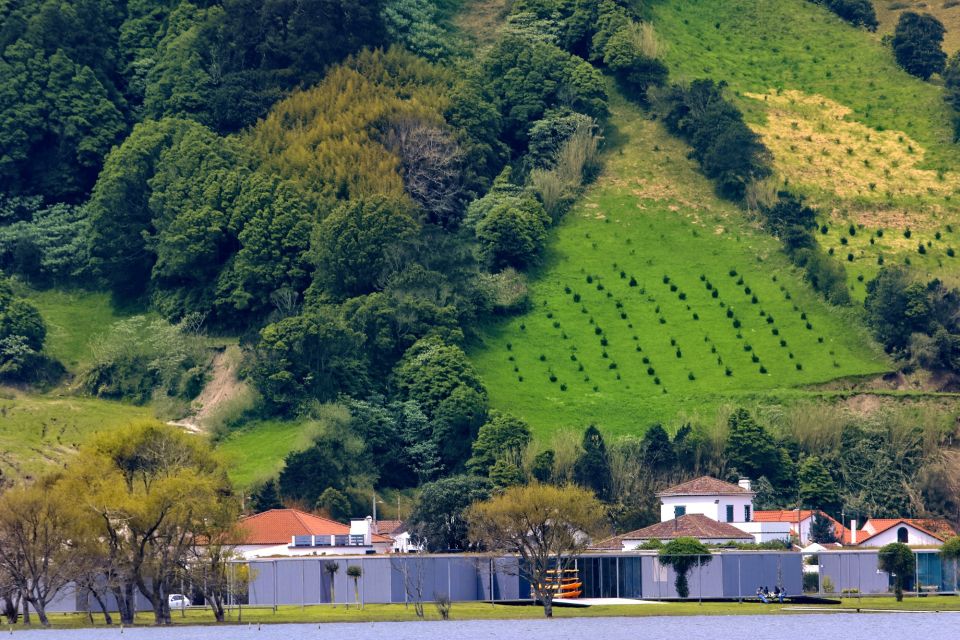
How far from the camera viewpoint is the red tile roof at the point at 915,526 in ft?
412

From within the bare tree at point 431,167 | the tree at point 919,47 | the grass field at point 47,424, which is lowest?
the grass field at point 47,424

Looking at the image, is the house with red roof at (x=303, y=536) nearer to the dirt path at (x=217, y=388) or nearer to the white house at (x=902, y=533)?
the dirt path at (x=217, y=388)

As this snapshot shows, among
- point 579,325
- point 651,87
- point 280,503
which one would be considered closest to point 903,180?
point 651,87

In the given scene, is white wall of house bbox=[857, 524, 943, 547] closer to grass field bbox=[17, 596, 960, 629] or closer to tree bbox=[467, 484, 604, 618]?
grass field bbox=[17, 596, 960, 629]

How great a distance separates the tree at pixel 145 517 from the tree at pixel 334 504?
23750 mm

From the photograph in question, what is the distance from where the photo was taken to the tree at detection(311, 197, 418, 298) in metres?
148

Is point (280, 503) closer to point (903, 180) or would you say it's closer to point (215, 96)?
point (215, 96)

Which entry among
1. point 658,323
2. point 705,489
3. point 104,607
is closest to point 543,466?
point 705,489

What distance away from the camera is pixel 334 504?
429 ft

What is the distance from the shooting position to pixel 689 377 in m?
146

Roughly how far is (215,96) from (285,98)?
4917 millimetres

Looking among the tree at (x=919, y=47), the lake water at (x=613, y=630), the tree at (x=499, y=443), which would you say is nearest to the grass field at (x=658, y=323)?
the tree at (x=499, y=443)

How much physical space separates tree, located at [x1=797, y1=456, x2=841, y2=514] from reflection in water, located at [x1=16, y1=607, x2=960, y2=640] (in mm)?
33136

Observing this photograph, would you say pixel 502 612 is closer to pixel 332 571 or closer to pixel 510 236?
pixel 332 571
